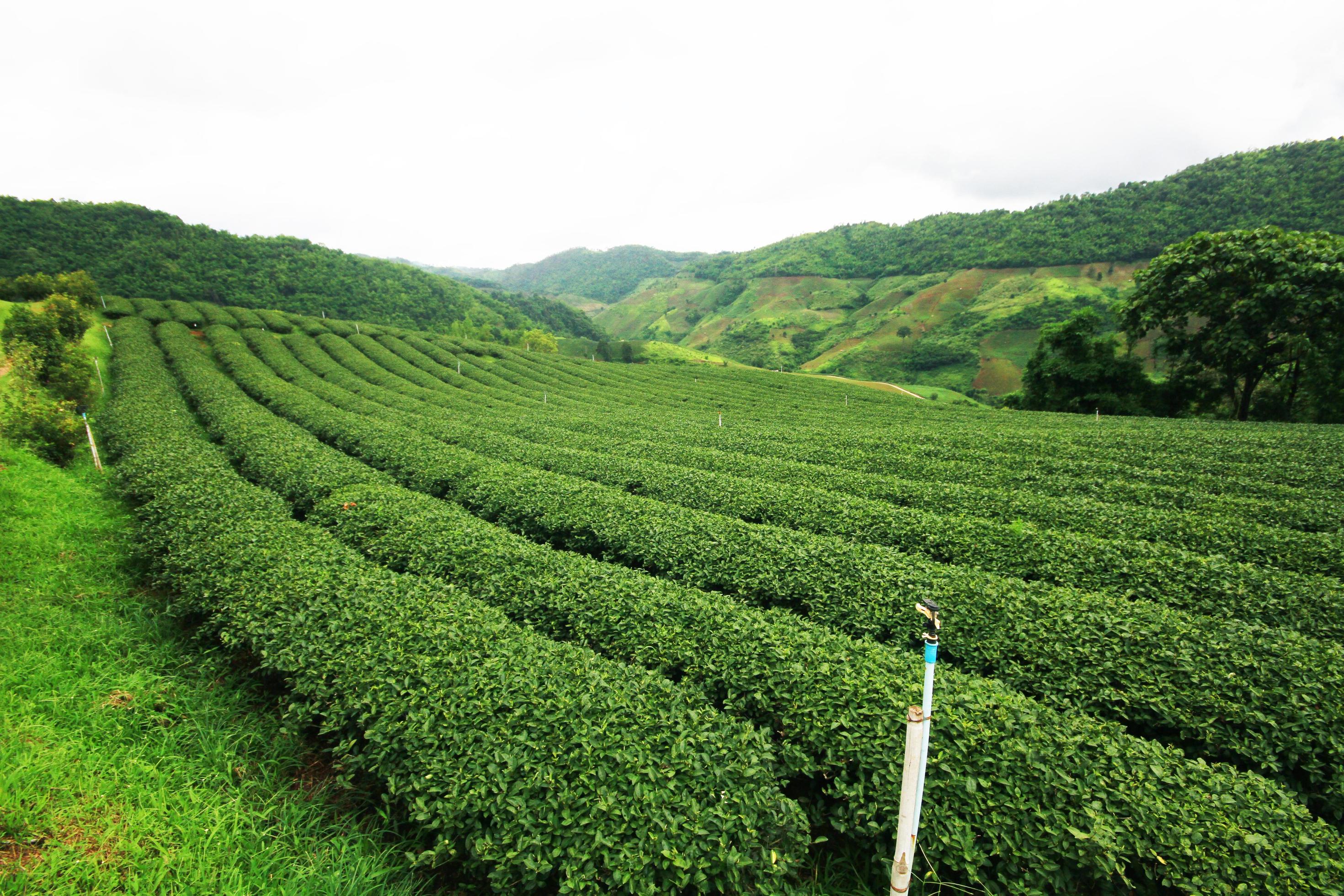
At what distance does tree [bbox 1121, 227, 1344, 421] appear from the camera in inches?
968

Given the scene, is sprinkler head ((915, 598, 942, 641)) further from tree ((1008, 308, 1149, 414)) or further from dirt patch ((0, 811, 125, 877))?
tree ((1008, 308, 1149, 414))

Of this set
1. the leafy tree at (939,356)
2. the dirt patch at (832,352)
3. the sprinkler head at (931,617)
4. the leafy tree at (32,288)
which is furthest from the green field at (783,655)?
the dirt patch at (832,352)

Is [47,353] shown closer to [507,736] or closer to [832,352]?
[507,736]

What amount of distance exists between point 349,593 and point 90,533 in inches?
362

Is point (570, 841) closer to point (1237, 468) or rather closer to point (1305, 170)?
point (1237, 468)

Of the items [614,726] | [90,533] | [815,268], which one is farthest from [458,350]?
[815,268]

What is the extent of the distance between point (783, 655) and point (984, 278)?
469 ft

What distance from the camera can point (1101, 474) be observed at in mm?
14469

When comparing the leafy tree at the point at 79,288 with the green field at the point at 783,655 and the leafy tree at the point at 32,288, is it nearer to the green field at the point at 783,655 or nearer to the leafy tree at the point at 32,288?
the leafy tree at the point at 32,288

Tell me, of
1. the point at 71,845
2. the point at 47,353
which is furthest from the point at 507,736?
the point at 47,353

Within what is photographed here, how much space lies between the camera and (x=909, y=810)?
308 cm

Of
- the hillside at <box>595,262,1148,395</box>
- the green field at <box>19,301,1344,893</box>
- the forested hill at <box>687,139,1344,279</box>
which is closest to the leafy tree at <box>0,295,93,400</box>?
the green field at <box>19,301,1344,893</box>

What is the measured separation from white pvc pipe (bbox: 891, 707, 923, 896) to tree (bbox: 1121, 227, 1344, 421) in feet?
119

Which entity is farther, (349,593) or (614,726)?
(349,593)
